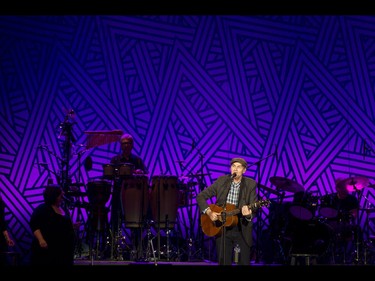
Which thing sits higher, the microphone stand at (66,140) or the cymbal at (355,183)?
the microphone stand at (66,140)

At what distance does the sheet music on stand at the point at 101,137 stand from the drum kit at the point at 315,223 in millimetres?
2779

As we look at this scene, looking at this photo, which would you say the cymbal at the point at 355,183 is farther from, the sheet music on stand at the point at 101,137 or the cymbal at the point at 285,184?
the sheet music on stand at the point at 101,137

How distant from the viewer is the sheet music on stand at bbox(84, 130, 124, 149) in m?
10.8

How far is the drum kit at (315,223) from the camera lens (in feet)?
33.8

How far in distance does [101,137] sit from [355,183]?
4.52 meters

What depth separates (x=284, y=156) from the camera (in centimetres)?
1173

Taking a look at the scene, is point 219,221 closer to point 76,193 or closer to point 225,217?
point 225,217

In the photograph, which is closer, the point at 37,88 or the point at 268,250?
the point at 268,250

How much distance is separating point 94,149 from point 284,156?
363 cm

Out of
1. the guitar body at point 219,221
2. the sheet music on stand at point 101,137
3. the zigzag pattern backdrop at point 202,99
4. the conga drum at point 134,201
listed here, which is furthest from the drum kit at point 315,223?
the sheet music on stand at point 101,137

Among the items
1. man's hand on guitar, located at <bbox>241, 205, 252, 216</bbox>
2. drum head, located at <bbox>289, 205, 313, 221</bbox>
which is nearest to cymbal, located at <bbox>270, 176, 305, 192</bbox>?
drum head, located at <bbox>289, 205, 313, 221</bbox>

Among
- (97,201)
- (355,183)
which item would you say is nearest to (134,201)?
(97,201)

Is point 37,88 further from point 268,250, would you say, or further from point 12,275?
point 12,275

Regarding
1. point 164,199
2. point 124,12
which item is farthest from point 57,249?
point 124,12
